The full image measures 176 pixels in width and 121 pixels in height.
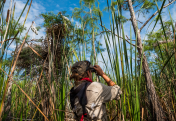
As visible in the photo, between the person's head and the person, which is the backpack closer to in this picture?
the person

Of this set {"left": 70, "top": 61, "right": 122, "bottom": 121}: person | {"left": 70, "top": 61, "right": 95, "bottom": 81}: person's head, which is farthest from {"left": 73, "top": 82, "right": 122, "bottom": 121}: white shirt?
{"left": 70, "top": 61, "right": 95, "bottom": 81}: person's head

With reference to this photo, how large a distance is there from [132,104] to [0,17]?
46.2 inches

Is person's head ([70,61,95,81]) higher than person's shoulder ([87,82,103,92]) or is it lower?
higher

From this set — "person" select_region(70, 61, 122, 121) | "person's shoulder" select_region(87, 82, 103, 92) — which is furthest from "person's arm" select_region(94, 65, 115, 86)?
"person's shoulder" select_region(87, 82, 103, 92)

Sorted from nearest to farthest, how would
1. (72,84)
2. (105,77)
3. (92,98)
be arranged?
(92,98), (105,77), (72,84)

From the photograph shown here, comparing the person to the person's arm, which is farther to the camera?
the person's arm

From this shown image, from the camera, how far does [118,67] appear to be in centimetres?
91

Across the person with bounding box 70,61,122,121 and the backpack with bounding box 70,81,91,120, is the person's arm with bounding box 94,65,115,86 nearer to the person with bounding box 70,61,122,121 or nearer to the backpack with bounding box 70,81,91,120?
the person with bounding box 70,61,122,121

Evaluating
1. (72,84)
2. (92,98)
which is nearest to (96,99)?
(92,98)

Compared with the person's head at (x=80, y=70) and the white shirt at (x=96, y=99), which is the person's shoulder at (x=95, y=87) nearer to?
the white shirt at (x=96, y=99)

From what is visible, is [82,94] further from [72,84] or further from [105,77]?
[72,84]

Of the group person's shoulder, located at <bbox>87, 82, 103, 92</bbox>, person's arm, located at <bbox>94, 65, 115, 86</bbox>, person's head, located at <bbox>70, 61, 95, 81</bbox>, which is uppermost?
person's head, located at <bbox>70, 61, 95, 81</bbox>

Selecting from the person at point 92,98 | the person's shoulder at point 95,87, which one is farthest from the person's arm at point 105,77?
the person's shoulder at point 95,87

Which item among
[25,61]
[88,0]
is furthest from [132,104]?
[88,0]
